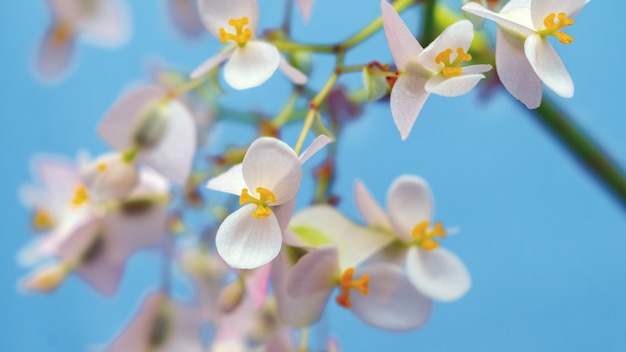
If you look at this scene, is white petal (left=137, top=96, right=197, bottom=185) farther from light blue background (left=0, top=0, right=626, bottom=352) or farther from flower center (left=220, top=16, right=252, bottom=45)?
light blue background (left=0, top=0, right=626, bottom=352)

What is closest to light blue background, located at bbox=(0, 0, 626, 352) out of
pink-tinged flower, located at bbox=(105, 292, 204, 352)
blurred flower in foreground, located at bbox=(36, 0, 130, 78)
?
blurred flower in foreground, located at bbox=(36, 0, 130, 78)

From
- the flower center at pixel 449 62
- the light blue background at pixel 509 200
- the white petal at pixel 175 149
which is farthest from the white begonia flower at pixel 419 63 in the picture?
the light blue background at pixel 509 200

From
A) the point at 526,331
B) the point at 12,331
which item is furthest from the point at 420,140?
the point at 12,331

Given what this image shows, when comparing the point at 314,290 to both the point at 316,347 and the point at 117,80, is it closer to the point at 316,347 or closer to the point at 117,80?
the point at 316,347

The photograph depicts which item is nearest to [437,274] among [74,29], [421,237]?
[421,237]

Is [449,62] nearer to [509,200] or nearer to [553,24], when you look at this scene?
[553,24]

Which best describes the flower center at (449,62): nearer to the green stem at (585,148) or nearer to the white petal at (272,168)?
the white petal at (272,168)
